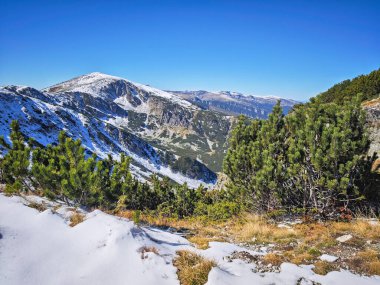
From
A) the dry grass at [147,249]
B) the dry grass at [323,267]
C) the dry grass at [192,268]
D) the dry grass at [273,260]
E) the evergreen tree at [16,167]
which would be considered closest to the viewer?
the dry grass at [192,268]

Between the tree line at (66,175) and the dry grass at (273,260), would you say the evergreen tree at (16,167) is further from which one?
the dry grass at (273,260)

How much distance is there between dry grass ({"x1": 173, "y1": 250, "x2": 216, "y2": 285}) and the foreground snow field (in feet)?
0.64

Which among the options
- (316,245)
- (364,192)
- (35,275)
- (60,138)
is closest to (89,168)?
(60,138)

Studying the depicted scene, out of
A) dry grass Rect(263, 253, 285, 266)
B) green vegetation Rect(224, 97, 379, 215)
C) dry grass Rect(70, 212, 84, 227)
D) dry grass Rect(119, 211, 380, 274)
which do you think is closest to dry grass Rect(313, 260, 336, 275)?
dry grass Rect(119, 211, 380, 274)

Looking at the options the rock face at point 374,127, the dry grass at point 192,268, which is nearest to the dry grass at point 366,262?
the dry grass at point 192,268

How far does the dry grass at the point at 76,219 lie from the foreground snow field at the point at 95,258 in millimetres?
234

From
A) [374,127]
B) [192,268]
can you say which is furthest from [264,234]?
[374,127]

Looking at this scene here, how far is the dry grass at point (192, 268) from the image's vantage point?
7.54 m

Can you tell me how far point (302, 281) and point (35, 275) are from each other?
7106mm

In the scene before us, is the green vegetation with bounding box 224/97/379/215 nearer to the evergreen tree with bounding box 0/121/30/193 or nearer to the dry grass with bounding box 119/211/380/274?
the dry grass with bounding box 119/211/380/274

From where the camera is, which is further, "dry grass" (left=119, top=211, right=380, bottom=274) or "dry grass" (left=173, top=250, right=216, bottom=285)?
"dry grass" (left=119, top=211, right=380, bottom=274)

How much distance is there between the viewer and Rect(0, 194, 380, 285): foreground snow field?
7352mm

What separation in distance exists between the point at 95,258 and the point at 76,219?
8.96 ft

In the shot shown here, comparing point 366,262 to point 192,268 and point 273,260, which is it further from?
point 192,268
